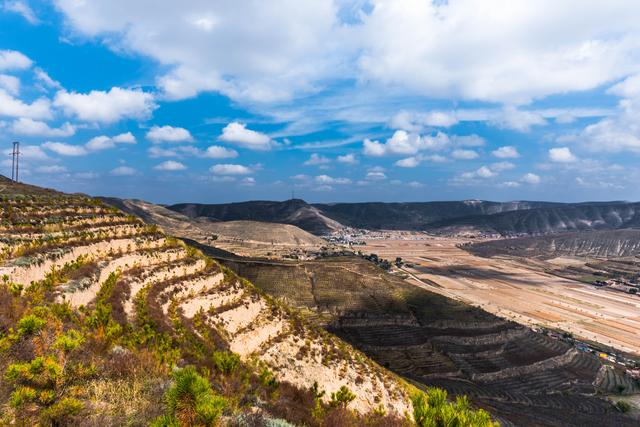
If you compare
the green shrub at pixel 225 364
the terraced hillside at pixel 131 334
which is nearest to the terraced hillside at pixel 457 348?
the terraced hillside at pixel 131 334

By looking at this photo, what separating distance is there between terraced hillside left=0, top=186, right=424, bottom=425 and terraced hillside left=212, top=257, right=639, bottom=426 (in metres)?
27.1

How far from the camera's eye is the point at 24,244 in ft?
85.8

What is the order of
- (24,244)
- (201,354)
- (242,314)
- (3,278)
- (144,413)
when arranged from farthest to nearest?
(242,314) < (24,244) < (201,354) < (3,278) < (144,413)

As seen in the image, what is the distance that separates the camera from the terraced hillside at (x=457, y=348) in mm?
60438

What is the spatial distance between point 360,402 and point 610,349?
87.5 m

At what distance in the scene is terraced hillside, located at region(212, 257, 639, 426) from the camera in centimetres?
6044

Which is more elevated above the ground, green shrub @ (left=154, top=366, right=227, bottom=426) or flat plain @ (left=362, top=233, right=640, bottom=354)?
green shrub @ (left=154, top=366, right=227, bottom=426)

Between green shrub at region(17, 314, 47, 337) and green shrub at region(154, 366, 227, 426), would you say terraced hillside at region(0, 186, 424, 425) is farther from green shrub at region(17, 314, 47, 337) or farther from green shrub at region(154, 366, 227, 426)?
green shrub at region(154, 366, 227, 426)

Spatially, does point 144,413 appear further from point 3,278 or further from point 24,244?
point 24,244

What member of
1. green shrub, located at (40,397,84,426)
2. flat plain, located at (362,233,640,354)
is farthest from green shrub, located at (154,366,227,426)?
flat plain, located at (362,233,640,354)

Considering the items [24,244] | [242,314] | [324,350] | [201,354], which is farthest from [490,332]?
[24,244]

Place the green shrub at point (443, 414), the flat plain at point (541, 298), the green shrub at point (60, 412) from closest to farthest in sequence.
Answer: the green shrub at point (60, 412) → the green shrub at point (443, 414) → the flat plain at point (541, 298)

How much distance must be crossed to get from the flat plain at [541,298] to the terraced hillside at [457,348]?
946 inches

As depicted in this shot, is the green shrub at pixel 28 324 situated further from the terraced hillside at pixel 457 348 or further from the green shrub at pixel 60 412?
the terraced hillside at pixel 457 348
